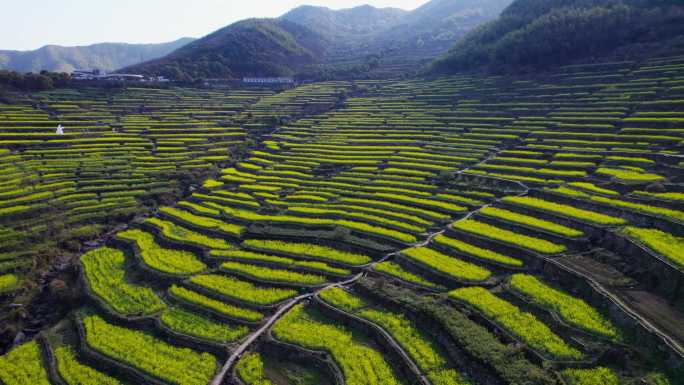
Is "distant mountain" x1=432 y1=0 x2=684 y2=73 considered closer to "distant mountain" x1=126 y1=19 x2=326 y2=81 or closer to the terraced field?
the terraced field

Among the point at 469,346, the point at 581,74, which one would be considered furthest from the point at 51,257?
the point at 581,74

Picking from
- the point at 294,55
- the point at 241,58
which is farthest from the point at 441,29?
the point at 241,58

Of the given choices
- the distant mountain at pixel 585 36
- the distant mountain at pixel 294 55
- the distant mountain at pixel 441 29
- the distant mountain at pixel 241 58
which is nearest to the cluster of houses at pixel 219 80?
the distant mountain at pixel 294 55

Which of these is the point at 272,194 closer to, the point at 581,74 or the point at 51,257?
A: the point at 51,257

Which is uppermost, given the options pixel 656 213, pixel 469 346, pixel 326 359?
pixel 656 213

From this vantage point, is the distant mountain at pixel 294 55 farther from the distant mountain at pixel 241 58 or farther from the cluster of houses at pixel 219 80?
the cluster of houses at pixel 219 80

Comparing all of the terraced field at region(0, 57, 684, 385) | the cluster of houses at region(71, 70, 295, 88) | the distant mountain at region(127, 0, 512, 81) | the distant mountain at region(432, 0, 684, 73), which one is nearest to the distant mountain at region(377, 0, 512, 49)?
the distant mountain at region(127, 0, 512, 81)
